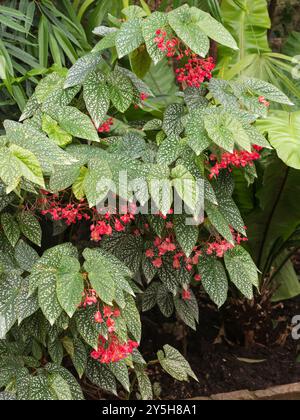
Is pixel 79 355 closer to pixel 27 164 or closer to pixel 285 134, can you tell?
pixel 27 164

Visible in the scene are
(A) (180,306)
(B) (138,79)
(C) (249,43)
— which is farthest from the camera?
(C) (249,43)

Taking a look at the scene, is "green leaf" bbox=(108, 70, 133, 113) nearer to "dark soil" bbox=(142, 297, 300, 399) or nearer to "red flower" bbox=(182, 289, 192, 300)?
"red flower" bbox=(182, 289, 192, 300)

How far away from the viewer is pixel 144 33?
1571 mm

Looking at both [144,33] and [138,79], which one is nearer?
[144,33]

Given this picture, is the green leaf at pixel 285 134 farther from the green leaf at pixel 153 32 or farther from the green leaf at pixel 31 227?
the green leaf at pixel 31 227

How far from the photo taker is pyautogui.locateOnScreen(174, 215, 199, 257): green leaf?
167 cm

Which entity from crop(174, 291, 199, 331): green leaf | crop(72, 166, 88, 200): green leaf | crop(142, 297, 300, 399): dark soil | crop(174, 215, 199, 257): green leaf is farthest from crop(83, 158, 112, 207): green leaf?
crop(142, 297, 300, 399): dark soil

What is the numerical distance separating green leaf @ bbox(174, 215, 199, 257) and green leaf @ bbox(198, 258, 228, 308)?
0.14 metres

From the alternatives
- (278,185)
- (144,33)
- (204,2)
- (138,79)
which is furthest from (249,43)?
(144,33)

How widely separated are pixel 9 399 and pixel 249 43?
5.54ft

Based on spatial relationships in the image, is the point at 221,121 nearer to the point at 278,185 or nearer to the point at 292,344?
the point at 278,185

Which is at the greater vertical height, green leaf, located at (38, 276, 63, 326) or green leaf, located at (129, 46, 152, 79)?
green leaf, located at (129, 46, 152, 79)

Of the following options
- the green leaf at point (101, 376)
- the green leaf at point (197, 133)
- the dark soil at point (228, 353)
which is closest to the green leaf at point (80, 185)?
the green leaf at point (197, 133)
